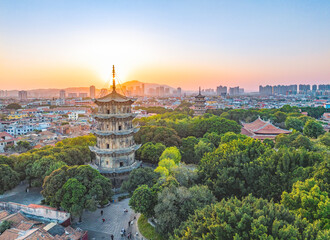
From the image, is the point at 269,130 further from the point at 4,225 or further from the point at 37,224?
the point at 4,225

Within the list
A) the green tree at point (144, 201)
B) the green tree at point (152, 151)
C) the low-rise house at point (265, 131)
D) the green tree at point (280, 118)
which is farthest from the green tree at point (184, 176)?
the green tree at point (280, 118)

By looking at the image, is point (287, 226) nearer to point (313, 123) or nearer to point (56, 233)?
point (56, 233)

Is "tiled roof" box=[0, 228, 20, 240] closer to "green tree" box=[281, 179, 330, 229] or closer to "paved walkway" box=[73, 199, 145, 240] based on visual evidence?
"paved walkway" box=[73, 199, 145, 240]

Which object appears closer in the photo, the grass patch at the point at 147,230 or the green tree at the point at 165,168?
the grass patch at the point at 147,230

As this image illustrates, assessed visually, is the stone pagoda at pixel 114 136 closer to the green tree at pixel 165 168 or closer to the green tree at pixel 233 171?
the green tree at pixel 165 168

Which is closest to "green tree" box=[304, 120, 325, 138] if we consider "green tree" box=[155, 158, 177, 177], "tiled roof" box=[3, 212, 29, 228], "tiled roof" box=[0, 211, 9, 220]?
"green tree" box=[155, 158, 177, 177]

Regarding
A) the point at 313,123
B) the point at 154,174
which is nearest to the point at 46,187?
the point at 154,174
